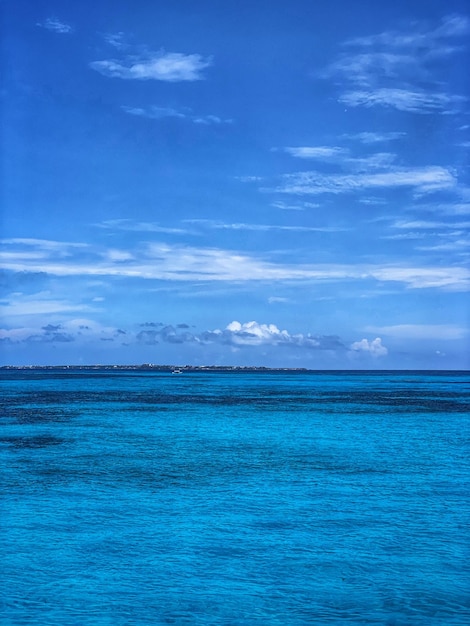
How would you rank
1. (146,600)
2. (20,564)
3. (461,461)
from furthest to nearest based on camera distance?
(461,461)
(20,564)
(146,600)

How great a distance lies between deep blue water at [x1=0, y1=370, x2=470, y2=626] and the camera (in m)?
14.1

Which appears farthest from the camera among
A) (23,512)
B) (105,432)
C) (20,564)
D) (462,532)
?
(105,432)

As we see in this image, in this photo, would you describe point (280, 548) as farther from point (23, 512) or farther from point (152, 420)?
point (152, 420)

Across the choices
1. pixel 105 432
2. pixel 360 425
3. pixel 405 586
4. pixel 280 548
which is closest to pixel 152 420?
pixel 105 432

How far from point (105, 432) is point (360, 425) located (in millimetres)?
20480

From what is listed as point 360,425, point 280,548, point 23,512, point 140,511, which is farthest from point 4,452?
point 360,425

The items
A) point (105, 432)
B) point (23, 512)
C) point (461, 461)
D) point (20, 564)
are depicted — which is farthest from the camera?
point (105, 432)

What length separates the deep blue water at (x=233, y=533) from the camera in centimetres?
1409

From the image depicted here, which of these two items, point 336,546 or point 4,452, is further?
point 4,452

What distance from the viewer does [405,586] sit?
595 inches

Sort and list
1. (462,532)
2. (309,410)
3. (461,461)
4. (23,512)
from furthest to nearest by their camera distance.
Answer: (309,410) < (461,461) < (23,512) < (462,532)

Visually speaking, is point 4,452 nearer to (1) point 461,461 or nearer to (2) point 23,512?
(2) point 23,512

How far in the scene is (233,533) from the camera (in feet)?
62.0

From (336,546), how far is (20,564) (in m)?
9.09
